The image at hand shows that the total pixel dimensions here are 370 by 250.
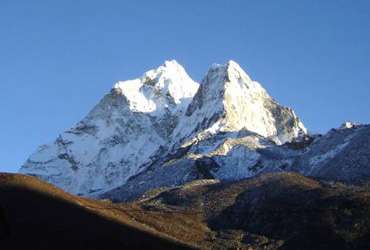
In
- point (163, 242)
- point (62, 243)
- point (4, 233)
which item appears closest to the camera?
point (4, 233)

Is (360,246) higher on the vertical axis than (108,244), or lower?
higher

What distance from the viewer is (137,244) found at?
18638 centimetres

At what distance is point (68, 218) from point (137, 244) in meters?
19.5

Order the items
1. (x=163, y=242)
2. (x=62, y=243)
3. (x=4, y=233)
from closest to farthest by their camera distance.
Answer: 1. (x=4, y=233)
2. (x=62, y=243)
3. (x=163, y=242)

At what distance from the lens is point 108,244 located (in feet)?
597

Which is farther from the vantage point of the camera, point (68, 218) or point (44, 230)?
point (68, 218)

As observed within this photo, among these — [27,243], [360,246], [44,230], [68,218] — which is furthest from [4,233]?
[360,246]

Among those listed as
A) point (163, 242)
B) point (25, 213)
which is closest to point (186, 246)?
point (163, 242)

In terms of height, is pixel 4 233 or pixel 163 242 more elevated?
pixel 163 242

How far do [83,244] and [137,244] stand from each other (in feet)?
38.6

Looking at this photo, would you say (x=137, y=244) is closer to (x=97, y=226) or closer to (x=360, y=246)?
(x=97, y=226)

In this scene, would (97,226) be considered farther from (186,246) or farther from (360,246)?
(360,246)

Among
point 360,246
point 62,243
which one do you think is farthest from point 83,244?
point 360,246

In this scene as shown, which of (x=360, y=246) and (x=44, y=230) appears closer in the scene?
(x=44, y=230)
